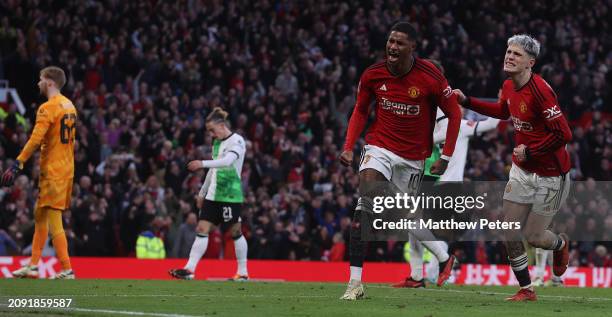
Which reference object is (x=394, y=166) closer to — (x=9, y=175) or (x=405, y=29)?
(x=405, y=29)

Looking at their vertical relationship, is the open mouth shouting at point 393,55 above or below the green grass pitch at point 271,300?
above

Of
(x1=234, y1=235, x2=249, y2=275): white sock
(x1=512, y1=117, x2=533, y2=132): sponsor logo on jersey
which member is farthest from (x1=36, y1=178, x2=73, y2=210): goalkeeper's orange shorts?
(x1=512, y1=117, x2=533, y2=132): sponsor logo on jersey

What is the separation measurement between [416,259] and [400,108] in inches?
141

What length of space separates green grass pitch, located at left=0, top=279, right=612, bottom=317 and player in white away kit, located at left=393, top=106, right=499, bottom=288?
490 mm

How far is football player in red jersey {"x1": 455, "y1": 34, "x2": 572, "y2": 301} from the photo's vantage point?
35.7 feet

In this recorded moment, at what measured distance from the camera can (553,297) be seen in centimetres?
1246

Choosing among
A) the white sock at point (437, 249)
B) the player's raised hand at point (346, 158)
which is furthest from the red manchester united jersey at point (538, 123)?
the white sock at point (437, 249)

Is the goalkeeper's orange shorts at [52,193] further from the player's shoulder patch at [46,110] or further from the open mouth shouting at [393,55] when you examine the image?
the open mouth shouting at [393,55]

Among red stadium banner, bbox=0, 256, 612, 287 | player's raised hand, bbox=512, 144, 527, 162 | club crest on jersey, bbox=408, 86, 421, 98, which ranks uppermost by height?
club crest on jersey, bbox=408, 86, 421, 98

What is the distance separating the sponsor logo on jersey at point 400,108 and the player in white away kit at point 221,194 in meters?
5.29

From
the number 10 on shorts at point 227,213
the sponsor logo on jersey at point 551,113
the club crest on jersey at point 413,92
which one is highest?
the club crest on jersey at point 413,92

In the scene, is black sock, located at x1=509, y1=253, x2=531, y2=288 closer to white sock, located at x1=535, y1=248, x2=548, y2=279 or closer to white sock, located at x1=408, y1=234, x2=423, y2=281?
white sock, located at x1=408, y1=234, x2=423, y2=281

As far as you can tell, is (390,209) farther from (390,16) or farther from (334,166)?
(390,16)

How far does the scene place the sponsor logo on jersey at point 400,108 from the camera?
11125mm
